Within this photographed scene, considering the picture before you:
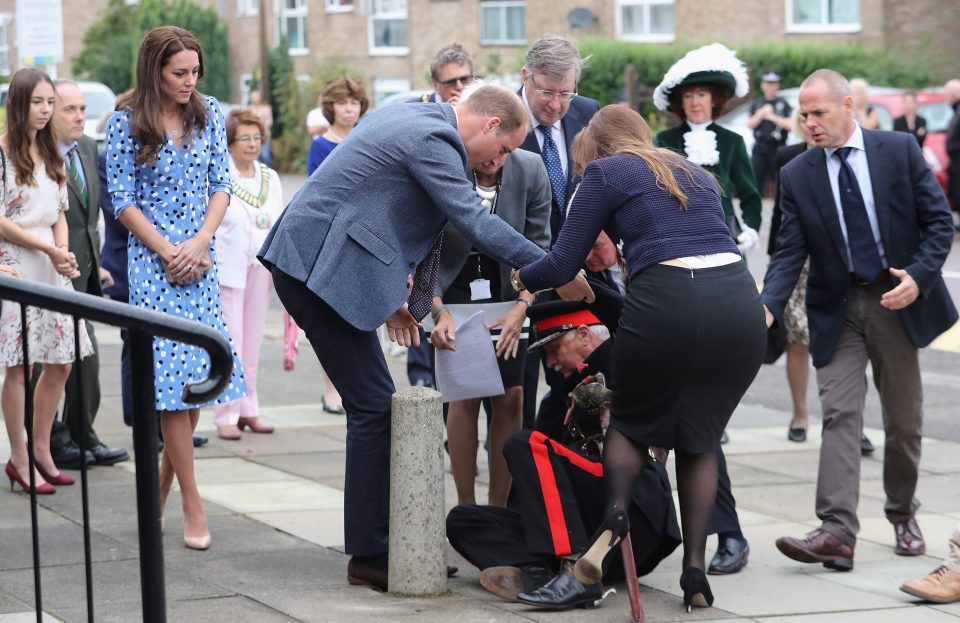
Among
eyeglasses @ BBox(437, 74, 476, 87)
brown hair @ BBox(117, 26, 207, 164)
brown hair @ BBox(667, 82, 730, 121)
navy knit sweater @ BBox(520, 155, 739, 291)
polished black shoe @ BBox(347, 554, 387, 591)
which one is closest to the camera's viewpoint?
navy knit sweater @ BBox(520, 155, 739, 291)

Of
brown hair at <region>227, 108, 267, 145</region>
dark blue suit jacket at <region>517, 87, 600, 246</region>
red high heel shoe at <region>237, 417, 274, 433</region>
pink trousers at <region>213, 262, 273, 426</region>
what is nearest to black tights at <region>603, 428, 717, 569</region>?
dark blue suit jacket at <region>517, 87, 600, 246</region>

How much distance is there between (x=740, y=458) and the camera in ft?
26.1

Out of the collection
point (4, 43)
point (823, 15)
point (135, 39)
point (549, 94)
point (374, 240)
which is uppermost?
point (4, 43)

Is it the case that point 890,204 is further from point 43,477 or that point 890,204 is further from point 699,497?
point 43,477

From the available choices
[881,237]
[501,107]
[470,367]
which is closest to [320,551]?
[470,367]

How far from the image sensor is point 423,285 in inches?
222

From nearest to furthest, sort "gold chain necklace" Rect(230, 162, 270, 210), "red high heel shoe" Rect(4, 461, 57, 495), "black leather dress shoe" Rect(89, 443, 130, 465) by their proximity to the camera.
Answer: "red high heel shoe" Rect(4, 461, 57, 495)
"black leather dress shoe" Rect(89, 443, 130, 465)
"gold chain necklace" Rect(230, 162, 270, 210)

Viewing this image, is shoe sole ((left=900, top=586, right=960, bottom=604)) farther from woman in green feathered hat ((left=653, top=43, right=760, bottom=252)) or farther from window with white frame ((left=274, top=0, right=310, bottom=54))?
window with white frame ((left=274, top=0, right=310, bottom=54))

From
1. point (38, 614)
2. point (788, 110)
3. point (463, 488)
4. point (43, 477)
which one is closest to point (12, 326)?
point (43, 477)

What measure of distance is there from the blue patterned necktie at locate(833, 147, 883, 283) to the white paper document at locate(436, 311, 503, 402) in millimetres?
1453

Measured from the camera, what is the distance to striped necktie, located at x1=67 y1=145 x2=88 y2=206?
7238mm

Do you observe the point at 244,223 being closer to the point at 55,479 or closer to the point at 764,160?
the point at 55,479

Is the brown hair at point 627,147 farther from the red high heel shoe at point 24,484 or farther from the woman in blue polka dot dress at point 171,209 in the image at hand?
the red high heel shoe at point 24,484

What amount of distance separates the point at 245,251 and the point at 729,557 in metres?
3.54
